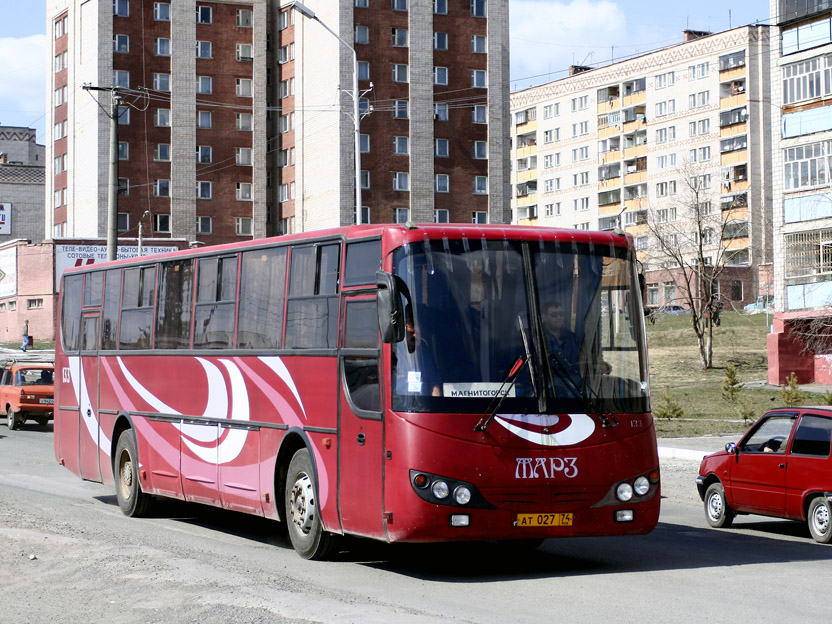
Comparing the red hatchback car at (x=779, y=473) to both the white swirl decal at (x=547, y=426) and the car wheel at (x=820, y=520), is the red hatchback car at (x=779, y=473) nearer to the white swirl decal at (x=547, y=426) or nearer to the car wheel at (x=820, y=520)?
the car wheel at (x=820, y=520)

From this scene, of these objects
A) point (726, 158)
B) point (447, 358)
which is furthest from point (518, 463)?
point (726, 158)

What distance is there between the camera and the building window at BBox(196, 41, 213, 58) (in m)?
87.2

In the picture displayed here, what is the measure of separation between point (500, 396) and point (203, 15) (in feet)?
265

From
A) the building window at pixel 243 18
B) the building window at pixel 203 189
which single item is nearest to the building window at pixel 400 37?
the building window at pixel 243 18

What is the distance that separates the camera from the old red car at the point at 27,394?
35.4 meters

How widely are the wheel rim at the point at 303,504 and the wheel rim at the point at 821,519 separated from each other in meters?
5.60

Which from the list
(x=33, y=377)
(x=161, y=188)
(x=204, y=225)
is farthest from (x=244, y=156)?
(x=33, y=377)

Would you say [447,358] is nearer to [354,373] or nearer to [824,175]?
[354,373]

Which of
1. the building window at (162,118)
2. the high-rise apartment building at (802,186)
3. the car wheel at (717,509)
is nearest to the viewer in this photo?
the car wheel at (717,509)

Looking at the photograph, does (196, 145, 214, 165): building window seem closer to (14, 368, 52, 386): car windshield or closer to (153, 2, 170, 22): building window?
(153, 2, 170, 22): building window

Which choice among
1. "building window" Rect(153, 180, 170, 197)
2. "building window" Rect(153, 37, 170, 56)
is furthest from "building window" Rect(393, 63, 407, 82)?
"building window" Rect(153, 180, 170, 197)

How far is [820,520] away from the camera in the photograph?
555 inches

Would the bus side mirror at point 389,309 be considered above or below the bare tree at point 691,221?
below

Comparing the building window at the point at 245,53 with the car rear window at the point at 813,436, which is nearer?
the car rear window at the point at 813,436
